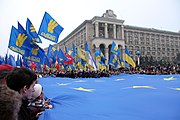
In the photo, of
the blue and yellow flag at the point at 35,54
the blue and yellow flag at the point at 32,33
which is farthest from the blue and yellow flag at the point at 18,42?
the blue and yellow flag at the point at 32,33

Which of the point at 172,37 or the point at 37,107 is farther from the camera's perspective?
the point at 172,37

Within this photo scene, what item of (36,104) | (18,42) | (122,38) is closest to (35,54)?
(18,42)

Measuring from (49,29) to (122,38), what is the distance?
5265 centimetres

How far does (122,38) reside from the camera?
2367 inches

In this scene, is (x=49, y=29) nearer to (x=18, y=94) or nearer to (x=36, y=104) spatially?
(x=36, y=104)

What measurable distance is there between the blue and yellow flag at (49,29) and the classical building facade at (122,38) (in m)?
45.2

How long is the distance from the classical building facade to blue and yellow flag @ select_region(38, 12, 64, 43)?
45.2 m

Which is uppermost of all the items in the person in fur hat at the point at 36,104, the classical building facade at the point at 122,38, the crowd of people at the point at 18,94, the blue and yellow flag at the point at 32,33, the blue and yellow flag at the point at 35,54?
the classical building facade at the point at 122,38

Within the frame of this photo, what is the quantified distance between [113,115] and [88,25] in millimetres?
56685

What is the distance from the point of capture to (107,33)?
192ft

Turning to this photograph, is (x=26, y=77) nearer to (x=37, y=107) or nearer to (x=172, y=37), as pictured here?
(x=37, y=107)

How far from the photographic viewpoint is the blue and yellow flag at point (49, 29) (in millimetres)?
9156

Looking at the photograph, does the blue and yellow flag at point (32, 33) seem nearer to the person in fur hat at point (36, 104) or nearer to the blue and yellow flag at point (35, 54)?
the blue and yellow flag at point (35, 54)

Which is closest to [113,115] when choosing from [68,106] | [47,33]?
[68,106]
